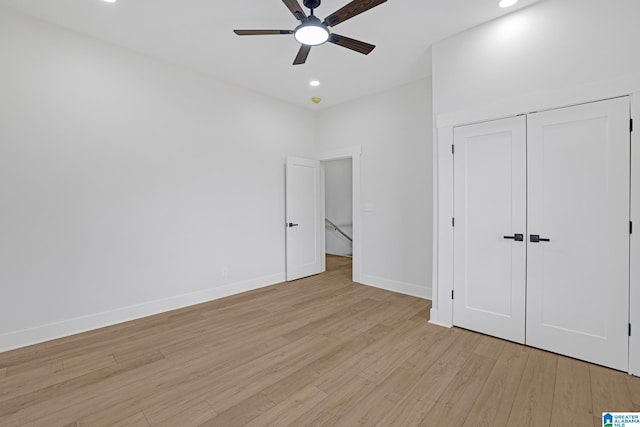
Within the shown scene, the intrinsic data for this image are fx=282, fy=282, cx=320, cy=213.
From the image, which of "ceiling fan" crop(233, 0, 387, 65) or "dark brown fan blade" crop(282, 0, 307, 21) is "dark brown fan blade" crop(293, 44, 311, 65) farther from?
"dark brown fan blade" crop(282, 0, 307, 21)

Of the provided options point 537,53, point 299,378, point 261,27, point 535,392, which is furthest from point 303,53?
point 535,392

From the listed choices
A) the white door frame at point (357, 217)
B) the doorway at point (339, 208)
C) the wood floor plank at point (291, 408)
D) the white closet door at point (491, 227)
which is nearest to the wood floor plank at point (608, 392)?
the white closet door at point (491, 227)

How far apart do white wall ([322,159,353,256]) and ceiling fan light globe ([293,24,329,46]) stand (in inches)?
206

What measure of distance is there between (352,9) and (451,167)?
178cm

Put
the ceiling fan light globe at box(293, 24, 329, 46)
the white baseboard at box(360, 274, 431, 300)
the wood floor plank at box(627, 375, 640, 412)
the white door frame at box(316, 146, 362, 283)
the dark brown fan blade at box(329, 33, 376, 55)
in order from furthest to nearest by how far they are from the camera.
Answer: the white door frame at box(316, 146, 362, 283) → the white baseboard at box(360, 274, 431, 300) → the dark brown fan blade at box(329, 33, 376, 55) → the ceiling fan light globe at box(293, 24, 329, 46) → the wood floor plank at box(627, 375, 640, 412)

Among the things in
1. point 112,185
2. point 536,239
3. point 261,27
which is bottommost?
point 536,239

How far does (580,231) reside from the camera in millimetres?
2346

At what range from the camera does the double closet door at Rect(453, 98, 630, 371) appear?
221 cm

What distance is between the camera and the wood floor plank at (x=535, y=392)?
1710mm

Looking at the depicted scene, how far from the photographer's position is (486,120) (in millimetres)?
2766

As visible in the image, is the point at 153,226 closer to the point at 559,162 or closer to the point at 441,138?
the point at 441,138

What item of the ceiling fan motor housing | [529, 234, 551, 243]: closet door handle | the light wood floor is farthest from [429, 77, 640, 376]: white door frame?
the ceiling fan motor housing

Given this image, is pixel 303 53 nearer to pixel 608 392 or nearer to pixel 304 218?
pixel 304 218

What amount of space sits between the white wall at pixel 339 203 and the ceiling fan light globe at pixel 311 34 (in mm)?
5224
